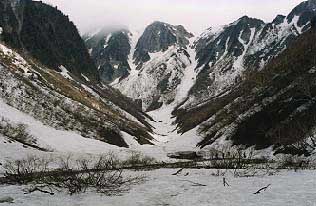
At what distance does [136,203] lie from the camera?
16.8 meters

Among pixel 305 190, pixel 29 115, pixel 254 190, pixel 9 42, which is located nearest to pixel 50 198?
pixel 254 190

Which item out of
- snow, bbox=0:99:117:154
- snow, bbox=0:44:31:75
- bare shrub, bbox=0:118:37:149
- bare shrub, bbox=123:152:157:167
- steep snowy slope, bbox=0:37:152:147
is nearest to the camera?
bare shrub, bbox=123:152:157:167

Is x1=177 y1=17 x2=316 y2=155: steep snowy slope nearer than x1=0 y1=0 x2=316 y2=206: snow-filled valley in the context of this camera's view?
No

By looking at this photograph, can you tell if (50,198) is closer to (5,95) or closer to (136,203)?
(136,203)

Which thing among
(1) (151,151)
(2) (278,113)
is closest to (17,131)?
(1) (151,151)

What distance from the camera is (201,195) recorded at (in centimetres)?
1784

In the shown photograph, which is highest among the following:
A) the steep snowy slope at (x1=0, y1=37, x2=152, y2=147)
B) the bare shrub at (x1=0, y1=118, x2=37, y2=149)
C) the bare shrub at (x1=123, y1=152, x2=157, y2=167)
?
the steep snowy slope at (x1=0, y1=37, x2=152, y2=147)

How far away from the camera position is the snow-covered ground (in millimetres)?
16328

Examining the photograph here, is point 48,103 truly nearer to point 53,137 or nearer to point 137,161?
point 53,137

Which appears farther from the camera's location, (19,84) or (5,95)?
(19,84)

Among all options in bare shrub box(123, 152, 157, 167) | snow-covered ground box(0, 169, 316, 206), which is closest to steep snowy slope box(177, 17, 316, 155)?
bare shrub box(123, 152, 157, 167)

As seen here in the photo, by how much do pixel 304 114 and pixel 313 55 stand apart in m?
24.4

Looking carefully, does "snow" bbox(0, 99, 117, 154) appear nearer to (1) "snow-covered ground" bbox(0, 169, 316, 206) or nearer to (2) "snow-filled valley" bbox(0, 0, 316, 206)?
(2) "snow-filled valley" bbox(0, 0, 316, 206)

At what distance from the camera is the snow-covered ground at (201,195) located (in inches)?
643
